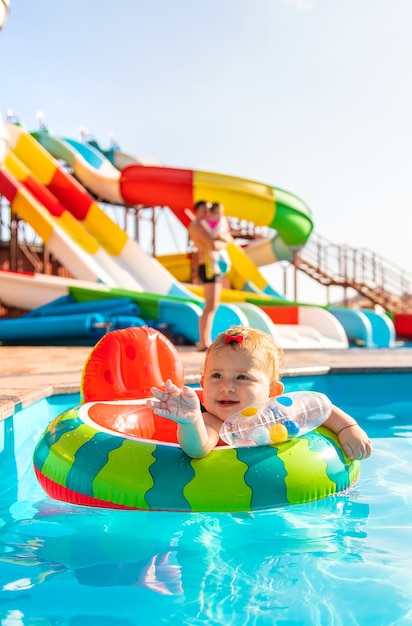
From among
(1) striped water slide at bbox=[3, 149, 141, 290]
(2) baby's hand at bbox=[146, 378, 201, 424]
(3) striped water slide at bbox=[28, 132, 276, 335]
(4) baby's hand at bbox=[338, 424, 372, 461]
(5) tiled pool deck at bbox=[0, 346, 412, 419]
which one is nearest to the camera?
(2) baby's hand at bbox=[146, 378, 201, 424]

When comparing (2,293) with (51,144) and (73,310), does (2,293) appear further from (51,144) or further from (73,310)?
(51,144)

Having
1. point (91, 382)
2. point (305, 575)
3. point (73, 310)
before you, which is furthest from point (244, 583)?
point (73, 310)

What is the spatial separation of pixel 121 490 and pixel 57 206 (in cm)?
775

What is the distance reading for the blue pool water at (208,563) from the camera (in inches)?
53.8

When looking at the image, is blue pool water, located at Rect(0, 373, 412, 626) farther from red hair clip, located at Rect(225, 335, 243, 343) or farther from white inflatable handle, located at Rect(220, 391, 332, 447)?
red hair clip, located at Rect(225, 335, 243, 343)

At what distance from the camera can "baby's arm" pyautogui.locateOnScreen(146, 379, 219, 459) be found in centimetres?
167

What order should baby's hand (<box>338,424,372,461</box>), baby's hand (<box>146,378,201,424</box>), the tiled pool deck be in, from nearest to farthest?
baby's hand (<box>146,378,201,424</box>) < baby's hand (<box>338,424,372,461</box>) < the tiled pool deck

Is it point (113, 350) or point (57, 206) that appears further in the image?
point (57, 206)

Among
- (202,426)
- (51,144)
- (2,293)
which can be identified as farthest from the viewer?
(51,144)

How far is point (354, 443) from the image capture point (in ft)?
7.22

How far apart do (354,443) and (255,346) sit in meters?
0.53

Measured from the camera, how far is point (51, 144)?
40.0 ft

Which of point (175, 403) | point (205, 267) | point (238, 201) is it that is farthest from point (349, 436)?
point (238, 201)

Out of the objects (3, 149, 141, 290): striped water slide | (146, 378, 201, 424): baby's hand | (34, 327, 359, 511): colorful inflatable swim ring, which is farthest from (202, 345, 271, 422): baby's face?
(3, 149, 141, 290): striped water slide
